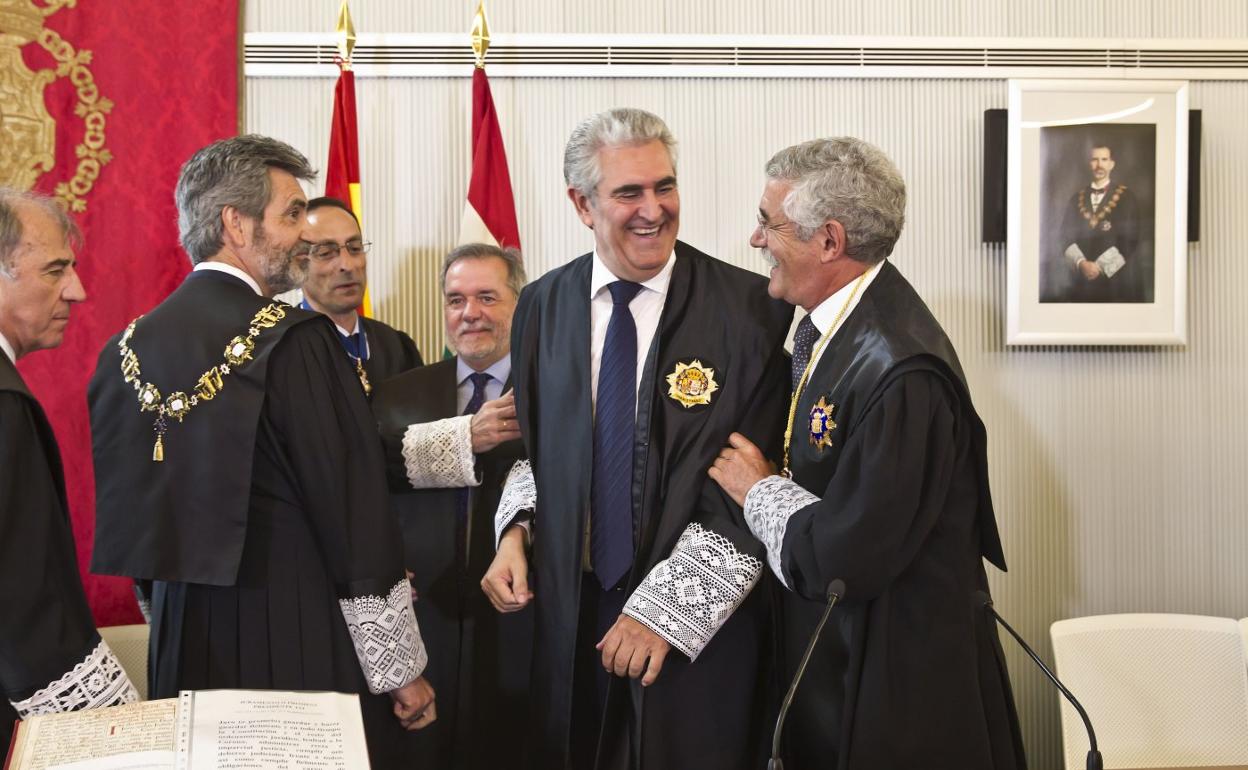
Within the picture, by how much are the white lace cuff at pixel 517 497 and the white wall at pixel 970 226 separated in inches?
58.8

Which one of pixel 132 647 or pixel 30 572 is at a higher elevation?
pixel 30 572

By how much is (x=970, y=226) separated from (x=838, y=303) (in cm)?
207

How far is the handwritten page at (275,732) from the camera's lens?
1353mm

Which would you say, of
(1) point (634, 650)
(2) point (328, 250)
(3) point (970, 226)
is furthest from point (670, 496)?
(3) point (970, 226)

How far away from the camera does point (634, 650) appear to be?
2.14 meters

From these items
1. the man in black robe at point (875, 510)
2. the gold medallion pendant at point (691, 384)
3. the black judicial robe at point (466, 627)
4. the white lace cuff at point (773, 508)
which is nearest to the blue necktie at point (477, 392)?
the black judicial robe at point (466, 627)

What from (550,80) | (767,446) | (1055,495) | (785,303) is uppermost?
(550,80)

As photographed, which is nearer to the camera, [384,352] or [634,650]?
[634,650]

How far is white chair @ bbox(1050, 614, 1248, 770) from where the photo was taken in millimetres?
3375

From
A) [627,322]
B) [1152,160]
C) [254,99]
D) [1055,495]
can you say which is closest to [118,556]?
[627,322]

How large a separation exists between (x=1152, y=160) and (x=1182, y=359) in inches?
29.6

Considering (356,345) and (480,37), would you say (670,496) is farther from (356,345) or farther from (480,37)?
(480,37)

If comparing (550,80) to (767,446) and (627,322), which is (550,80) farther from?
(767,446)

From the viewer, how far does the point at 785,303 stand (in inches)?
96.5
